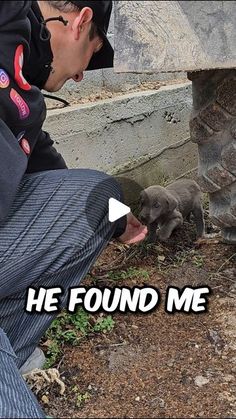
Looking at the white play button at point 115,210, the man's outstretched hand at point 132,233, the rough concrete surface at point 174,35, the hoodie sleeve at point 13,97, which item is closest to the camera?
the rough concrete surface at point 174,35

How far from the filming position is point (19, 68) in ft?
5.14

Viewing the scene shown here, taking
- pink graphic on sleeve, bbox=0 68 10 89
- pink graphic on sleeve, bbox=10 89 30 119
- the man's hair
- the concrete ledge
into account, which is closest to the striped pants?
pink graphic on sleeve, bbox=10 89 30 119

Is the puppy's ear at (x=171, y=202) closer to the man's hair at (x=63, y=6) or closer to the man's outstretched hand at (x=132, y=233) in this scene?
the man's outstretched hand at (x=132, y=233)

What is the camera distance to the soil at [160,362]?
162cm

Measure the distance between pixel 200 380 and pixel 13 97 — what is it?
841 mm

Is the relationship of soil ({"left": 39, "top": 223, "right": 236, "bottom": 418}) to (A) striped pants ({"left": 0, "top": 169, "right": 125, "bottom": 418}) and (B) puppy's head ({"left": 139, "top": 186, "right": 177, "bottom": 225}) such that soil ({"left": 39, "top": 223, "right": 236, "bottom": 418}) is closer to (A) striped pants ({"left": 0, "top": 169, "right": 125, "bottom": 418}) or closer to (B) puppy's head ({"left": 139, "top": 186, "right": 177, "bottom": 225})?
(A) striped pants ({"left": 0, "top": 169, "right": 125, "bottom": 418})

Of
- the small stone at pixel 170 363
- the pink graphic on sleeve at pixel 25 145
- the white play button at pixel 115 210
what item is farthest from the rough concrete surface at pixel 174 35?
the small stone at pixel 170 363

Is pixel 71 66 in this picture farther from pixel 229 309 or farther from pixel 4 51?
pixel 229 309

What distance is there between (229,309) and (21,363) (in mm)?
686

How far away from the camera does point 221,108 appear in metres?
1.83

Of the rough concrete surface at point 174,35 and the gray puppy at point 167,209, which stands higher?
the rough concrete surface at point 174,35

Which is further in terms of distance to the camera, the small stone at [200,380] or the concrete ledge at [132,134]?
the concrete ledge at [132,134]

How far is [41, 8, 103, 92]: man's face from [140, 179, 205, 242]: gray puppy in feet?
2.97

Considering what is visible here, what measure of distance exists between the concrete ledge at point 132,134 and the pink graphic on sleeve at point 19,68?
2.76 ft
